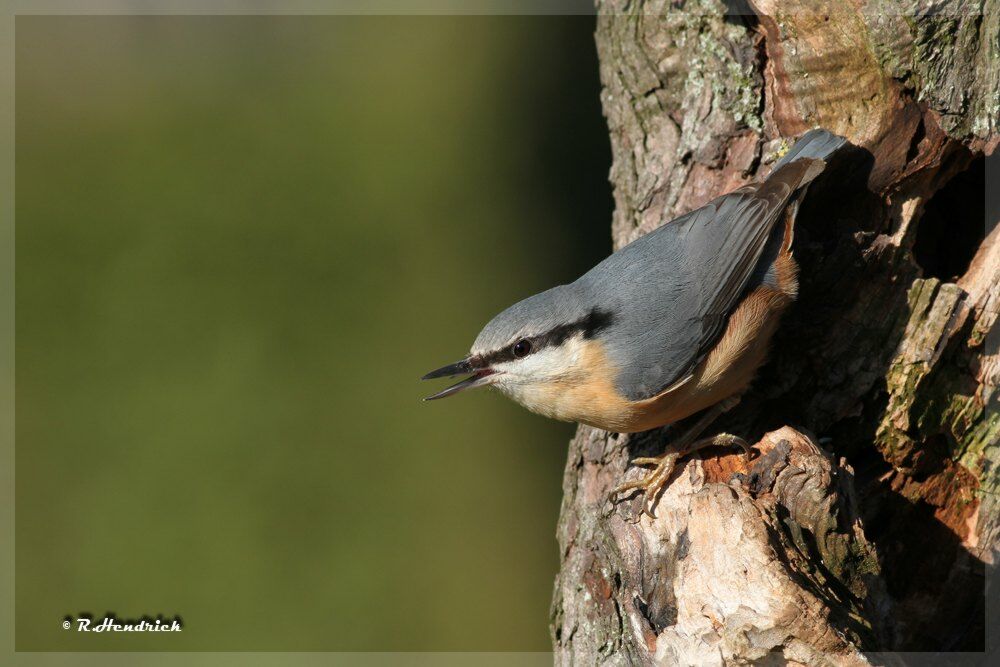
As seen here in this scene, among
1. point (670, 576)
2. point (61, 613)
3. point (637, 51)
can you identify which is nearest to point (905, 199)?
point (637, 51)

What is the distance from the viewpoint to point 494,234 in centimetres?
466

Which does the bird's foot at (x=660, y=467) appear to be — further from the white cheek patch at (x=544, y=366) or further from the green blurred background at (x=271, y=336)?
the green blurred background at (x=271, y=336)

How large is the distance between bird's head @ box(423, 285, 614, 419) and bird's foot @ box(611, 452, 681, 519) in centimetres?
27

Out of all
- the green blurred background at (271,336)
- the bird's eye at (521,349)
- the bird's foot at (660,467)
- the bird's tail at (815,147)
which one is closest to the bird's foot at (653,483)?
the bird's foot at (660,467)

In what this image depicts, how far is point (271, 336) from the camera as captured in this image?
390cm

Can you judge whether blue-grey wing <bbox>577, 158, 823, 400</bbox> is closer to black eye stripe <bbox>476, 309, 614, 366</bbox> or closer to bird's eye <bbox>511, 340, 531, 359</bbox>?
black eye stripe <bbox>476, 309, 614, 366</bbox>

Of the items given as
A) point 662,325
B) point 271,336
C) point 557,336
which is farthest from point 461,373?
point 271,336

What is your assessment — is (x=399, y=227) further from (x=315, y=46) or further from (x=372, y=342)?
(x=315, y=46)

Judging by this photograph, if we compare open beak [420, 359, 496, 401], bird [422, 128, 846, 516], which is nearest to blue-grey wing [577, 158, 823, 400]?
bird [422, 128, 846, 516]

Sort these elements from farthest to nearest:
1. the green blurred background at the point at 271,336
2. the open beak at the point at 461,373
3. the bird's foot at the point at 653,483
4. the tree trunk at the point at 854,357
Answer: the green blurred background at the point at 271,336, the open beak at the point at 461,373, the bird's foot at the point at 653,483, the tree trunk at the point at 854,357

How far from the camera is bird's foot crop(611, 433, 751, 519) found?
2.44m

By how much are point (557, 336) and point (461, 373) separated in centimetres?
30

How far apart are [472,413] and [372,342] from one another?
2.02 ft

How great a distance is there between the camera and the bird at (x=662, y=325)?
2.58 m
